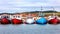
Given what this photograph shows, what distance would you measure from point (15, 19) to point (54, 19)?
2.24 m

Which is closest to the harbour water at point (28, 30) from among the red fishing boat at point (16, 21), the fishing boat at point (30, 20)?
the red fishing boat at point (16, 21)

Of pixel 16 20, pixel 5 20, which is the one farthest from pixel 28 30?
pixel 16 20

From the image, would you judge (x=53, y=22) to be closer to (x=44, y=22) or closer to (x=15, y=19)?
(x=44, y=22)

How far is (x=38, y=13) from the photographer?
1451cm

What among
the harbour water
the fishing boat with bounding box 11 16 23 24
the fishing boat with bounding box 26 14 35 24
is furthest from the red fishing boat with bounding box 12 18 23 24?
the fishing boat with bounding box 26 14 35 24

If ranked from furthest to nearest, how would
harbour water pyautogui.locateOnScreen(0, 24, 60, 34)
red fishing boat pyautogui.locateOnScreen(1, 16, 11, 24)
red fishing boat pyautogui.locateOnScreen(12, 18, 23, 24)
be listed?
red fishing boat pyautogui.locateOnScreen(12, 18, 23, 24) < red fishing boat pyautogui.locateOnScreen(1, 16, 11, 24) < harbour water pyautogui.locateOnScreen(0, 24, 60, 34)

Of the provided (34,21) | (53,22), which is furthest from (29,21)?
(53,22)

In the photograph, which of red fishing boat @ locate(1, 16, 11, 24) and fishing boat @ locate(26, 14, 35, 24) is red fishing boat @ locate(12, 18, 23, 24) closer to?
red fishing boat @ locate(1, 16, 11, 24)

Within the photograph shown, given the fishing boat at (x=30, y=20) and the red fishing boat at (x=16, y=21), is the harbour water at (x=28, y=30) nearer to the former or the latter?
the red fishing boat at (x=16, y=21)

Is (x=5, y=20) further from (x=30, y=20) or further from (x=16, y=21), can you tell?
(x=30, y=20)

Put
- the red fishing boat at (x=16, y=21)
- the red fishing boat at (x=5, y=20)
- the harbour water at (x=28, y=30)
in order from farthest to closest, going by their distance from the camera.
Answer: the red fishing boat at (x=16, y=21) → the red fishing boat at (x=5, y=20) → the harbour water at (x=28, y=30)

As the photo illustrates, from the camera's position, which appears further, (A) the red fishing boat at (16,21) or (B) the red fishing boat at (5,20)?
(A) the red fishing boat at (16,21)

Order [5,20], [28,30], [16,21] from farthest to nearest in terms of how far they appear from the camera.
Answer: [16,21]
[5,20]
[28,30]


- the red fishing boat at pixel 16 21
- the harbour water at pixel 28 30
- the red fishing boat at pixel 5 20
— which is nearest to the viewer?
the harbour water at pixel 28 30
